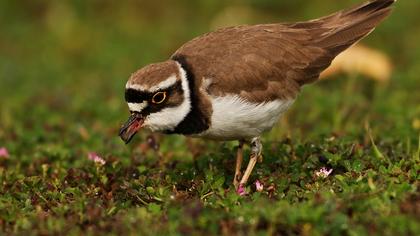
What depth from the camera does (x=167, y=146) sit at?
8.47 metres

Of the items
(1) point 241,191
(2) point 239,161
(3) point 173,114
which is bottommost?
(2) point 239,161

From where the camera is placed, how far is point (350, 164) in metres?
6.64

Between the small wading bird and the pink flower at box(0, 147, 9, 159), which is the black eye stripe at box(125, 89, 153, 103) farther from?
the pink flower at box(0, 147, 9, 159)

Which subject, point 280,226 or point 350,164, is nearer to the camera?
point 280,226

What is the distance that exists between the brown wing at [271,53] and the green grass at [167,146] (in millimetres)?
735

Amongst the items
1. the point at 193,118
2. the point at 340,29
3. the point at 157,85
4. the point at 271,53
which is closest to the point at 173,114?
the point at 193,118

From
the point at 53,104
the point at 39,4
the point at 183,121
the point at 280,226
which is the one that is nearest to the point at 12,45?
the point at 39,4

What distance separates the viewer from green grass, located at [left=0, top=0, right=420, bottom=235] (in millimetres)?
5398

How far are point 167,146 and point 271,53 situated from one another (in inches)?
80.7

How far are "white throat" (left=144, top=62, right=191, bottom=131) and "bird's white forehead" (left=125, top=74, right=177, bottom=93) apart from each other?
11cm

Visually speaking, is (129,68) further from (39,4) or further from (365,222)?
(365,222)

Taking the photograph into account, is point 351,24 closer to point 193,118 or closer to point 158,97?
point 193,118

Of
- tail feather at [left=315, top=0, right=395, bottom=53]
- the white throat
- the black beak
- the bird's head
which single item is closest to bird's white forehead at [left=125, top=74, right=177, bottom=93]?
the bird's head

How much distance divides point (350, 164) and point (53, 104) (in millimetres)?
4916
